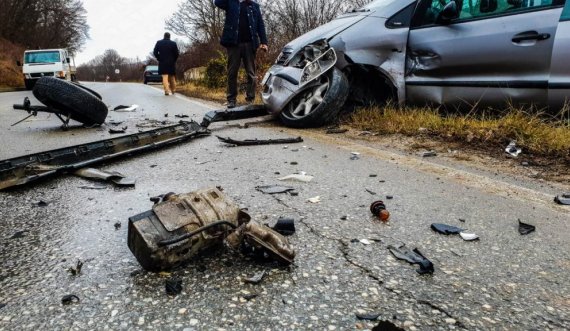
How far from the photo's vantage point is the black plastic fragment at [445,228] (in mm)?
1779

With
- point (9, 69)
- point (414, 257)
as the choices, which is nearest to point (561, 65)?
point (414, 257)

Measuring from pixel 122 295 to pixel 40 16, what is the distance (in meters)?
51.6

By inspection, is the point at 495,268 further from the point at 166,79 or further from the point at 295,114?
the point at 166,79

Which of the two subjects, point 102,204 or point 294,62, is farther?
point 294,62

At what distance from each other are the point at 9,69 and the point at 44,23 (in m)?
23.6

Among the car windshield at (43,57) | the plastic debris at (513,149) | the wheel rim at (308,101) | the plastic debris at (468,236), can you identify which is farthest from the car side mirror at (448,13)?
the car windshield at (43,57)

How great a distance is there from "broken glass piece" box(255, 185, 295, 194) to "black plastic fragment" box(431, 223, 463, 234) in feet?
2.81

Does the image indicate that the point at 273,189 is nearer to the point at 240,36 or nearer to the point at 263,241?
the point at 263,241

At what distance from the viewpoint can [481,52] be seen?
3.97 metres

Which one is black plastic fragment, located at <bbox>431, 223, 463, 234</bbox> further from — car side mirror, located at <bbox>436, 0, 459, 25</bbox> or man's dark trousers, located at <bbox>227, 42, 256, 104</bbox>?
man's dark trousers, located at <bbox>227, 42, 256, 104</bbox>

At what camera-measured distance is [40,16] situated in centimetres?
4312

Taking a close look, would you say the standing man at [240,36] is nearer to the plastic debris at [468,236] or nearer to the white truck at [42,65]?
the plastic debris at [468,236]

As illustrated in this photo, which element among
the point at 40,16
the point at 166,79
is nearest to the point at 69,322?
the point at 166,79

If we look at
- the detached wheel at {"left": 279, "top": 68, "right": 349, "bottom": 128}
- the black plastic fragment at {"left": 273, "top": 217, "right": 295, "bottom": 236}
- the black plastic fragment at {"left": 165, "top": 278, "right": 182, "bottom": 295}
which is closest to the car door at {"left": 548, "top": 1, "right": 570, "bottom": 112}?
the detached wheel at {"left": 279, "top": 68, "right": 349, "bottom": 128}
